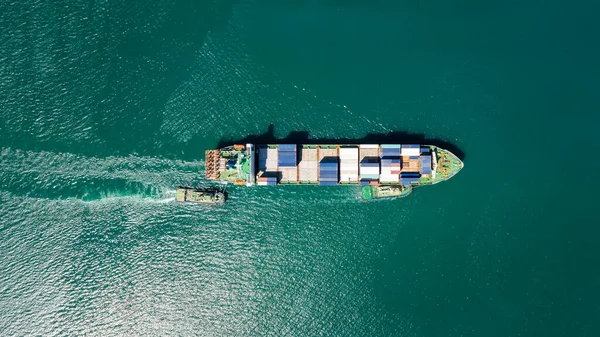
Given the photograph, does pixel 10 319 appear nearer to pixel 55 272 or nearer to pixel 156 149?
pixel 55 272

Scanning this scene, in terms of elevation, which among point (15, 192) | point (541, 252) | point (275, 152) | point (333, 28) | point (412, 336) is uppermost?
point (333, 28)

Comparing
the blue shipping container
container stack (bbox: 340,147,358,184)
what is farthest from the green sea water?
the blue shipping container

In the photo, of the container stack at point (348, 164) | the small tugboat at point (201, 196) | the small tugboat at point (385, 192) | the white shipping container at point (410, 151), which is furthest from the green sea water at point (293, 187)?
the white shipping container at point (410, 151)

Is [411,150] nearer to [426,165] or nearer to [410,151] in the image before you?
[410,151]

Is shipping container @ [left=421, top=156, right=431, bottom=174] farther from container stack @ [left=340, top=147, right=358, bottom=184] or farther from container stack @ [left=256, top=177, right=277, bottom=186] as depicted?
container stack @ [left=256, top=177, right=277, bottom=186]

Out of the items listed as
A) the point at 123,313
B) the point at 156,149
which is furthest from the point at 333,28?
the point at 123,313

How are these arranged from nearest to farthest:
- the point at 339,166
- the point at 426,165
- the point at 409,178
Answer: the point at 409,178 < the point at 426,165 < the point at 339,166

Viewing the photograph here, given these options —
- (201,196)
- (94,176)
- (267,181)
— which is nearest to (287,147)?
(267,181)
